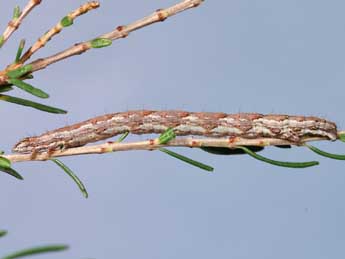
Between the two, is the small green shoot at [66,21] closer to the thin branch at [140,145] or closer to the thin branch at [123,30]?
the thin branch at [123,30]

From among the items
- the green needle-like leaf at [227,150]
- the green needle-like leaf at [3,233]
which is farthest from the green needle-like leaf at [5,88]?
the green needle-like leaf at [3,233]

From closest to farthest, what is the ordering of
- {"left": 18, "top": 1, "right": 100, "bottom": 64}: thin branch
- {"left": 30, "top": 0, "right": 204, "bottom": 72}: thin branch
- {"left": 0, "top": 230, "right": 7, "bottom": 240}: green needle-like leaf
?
{"left": 0, "top": 230, "right": 7, "bottom": 240}: green needle-like leaf < {"left": 30, "top": 0, "right": 204, "bottom": 72}: thin branch < {"left": 18, "top": 1, "right": 100, "bottom": 64}: thin branch

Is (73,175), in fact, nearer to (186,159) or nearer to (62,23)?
(186,159)

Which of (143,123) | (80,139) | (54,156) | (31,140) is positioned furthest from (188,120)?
(54,156)

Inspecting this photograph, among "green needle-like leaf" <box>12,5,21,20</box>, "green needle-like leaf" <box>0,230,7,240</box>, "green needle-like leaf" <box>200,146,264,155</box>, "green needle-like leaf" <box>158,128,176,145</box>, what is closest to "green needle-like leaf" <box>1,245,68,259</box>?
"green needle-like leaf" <box>0,230,7,240</box>

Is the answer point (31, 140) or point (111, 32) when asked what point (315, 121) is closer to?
point (31, 140)

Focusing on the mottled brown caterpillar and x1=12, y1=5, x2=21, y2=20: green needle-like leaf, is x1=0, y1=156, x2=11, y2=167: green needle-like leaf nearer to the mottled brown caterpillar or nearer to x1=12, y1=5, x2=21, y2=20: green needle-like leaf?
x1=12, y1=5, x2=21, y2=20: green needle-like leaf
